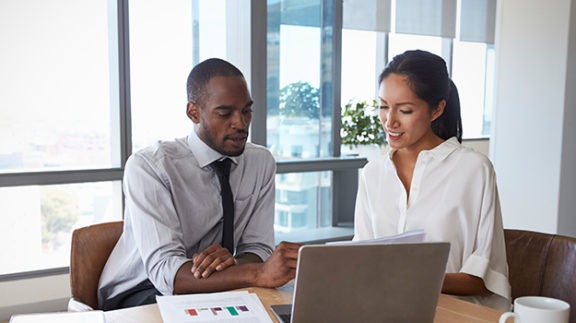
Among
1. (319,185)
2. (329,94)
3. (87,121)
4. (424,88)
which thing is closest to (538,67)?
(329,94)

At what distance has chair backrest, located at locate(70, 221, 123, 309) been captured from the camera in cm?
179

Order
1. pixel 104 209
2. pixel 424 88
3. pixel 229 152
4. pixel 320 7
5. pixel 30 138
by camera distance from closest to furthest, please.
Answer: pixel 424 88 → pixel 229 152 → pixel 30 138 → pixel 104 209 → pixel 320 7

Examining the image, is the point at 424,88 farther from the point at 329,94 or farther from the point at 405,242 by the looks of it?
the point at 329,94

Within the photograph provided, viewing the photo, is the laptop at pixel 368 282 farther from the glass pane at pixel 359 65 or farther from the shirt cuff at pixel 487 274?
the glass pane at pixel 359 65

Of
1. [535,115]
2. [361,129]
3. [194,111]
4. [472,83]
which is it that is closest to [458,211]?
[194,111]

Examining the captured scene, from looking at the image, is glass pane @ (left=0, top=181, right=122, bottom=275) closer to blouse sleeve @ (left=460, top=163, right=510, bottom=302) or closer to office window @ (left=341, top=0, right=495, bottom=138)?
office window @ (left=341, top=0, right=495, bottom=138)

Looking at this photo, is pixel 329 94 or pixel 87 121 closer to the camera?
pixel 87 121

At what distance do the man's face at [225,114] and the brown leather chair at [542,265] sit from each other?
892mm

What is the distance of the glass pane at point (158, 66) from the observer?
11.7ft

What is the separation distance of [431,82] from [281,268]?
0.70 m

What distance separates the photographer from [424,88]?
69.7 inches

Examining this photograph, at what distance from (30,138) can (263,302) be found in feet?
7.70

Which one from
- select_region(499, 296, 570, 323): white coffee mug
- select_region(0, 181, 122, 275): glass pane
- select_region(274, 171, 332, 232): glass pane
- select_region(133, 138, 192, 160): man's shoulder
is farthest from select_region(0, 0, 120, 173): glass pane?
select_region(499, 296, 570, 323): white coffee mug

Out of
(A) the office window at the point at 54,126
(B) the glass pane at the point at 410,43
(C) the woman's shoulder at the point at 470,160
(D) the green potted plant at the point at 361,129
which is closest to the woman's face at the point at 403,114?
(C) the woman's shoulder at the point at 470,160
